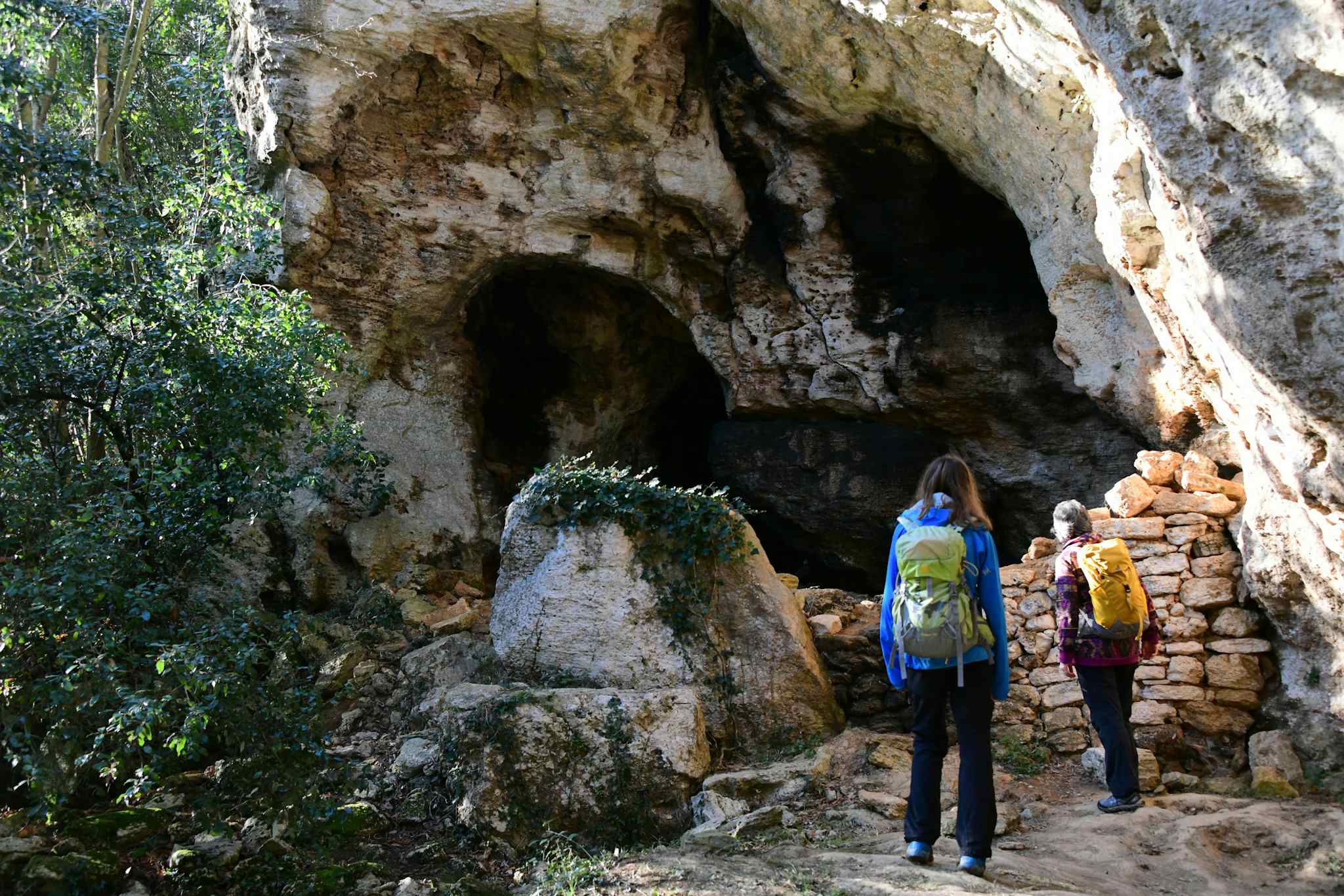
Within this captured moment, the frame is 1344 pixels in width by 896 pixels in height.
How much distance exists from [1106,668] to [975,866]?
1.23 m

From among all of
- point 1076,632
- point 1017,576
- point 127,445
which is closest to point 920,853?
point 1076,632

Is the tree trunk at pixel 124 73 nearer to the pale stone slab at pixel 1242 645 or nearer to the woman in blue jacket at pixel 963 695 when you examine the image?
the woman in blue jacket at pixel 963 695

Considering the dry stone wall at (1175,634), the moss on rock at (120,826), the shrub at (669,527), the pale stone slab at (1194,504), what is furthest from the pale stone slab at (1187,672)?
the moss on rock at (120,826)

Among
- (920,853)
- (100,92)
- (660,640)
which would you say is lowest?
(920,853)

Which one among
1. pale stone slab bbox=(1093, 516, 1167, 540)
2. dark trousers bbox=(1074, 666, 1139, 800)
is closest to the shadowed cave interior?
pale stone slab bbox=(1093, 516, 1167, 540)

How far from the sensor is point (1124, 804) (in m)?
4.04

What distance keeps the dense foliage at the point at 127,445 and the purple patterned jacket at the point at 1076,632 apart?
315 centimetres

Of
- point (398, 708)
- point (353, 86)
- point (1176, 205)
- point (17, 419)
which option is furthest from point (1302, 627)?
point (353, 86)

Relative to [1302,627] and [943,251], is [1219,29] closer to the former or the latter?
[1302,627]

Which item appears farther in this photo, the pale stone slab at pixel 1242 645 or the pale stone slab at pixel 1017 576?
the pale stone slab at pixel 1017 576

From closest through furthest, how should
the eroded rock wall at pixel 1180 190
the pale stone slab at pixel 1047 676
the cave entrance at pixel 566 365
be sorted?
1. the eroded rock wall at pixel 1180 190
2. the pale stone slab at pixel 1047 676
3. the cave entrance at pixel 566 365

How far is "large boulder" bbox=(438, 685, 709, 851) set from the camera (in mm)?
4332

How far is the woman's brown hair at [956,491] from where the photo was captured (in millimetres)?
3342

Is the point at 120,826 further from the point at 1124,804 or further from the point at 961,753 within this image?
the point at 1124,804
